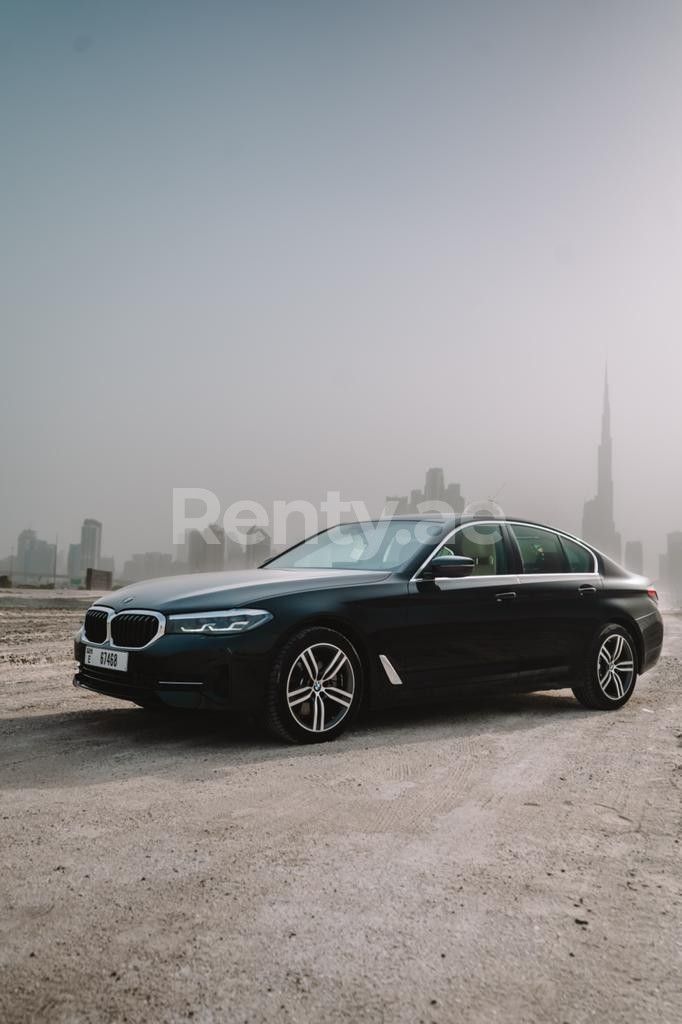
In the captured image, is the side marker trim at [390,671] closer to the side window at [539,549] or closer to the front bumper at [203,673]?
the front bumper at [203,673]

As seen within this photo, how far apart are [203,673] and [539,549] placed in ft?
10.7

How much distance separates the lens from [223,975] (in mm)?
2324

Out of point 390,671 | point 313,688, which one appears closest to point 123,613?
point 313,688

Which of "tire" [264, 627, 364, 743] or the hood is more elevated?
the hood

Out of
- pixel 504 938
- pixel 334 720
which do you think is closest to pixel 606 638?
pixel 334 720

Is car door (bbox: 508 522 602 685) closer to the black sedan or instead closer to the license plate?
the black sedan

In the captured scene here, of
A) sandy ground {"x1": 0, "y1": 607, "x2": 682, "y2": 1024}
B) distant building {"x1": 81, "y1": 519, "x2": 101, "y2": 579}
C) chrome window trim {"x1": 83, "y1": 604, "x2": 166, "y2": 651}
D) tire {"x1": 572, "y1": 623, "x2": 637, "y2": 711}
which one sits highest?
distant building {"x1": 81, "y1": 519, "x2": 101, "y2": 579}

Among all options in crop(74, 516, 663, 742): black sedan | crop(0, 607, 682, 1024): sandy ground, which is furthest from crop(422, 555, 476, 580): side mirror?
crop(0, 607, 682, 1024): sandy ground

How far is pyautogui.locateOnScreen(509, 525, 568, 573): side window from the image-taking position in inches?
278

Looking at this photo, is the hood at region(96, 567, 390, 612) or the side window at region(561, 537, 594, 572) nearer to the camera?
the hood at region(96, 567, 390, 612)

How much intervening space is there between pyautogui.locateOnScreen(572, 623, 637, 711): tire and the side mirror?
168 centimetres

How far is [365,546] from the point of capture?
6.77 m

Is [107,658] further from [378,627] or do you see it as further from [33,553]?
[33,553]

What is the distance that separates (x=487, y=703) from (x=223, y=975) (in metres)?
→ 5.41
